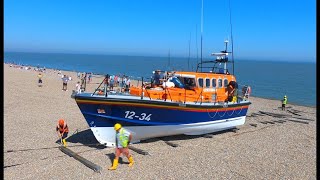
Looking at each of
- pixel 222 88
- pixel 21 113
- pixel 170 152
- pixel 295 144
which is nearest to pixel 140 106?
pixel 170 152

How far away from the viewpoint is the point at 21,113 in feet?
65.0

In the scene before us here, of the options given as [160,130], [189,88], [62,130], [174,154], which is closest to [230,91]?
[189,88]

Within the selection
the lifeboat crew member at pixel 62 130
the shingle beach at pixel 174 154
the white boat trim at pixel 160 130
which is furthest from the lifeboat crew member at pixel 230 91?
the lifeboat crew member at pixel 62 130

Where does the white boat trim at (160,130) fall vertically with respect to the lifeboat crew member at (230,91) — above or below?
below

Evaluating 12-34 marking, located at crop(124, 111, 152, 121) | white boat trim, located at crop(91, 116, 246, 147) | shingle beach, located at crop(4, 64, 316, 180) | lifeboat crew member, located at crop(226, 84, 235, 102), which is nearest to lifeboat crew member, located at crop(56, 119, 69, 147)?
shingle beach, located at crop(4, 64, 316, 180)

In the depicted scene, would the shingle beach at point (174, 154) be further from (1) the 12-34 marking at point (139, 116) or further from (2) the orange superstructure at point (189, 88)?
(2) the orange superstructure at point (189, 88)

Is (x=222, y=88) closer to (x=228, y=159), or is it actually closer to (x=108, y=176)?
(x=228, y=159)

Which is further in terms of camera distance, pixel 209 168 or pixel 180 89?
pixel 180 89

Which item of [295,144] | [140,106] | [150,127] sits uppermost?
[140,106]

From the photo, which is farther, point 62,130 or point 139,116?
point 62,130

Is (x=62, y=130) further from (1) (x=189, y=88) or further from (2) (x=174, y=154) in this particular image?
(1) (x=189, y=88)

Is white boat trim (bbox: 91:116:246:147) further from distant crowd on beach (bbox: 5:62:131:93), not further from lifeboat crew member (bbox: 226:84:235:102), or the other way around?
distant crowd on beach (bbox: 5:62:131:93)

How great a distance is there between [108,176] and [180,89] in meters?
5.83

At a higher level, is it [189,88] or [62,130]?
[189,88]
